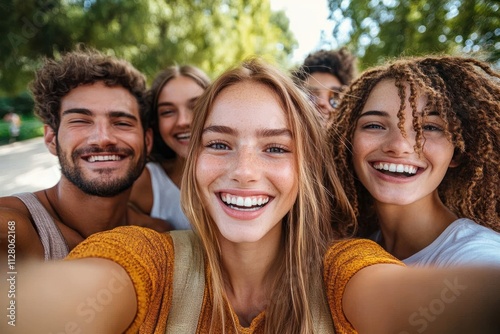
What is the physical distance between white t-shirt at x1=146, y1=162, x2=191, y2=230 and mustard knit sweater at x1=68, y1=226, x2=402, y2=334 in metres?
1.43

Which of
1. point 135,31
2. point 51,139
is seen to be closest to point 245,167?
point 51,139

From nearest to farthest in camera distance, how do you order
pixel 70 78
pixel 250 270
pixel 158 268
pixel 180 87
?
1. pixel 158 268
2. pixel 250 270
3. pixel 70 78
4. pixel 180 87

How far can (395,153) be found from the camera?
75.6 inches

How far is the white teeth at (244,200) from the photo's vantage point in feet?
5.45

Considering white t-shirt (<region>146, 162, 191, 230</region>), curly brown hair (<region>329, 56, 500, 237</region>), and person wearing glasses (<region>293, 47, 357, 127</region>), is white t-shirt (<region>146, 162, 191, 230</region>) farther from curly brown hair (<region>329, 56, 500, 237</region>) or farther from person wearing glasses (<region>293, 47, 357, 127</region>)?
person wearing glasses (<region>293, 47, 357, 127</region>)

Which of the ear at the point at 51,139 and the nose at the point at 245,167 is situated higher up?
the nose at the point at 245,167

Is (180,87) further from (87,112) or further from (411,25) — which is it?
(411,25)

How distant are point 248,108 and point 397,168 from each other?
0.83 meters

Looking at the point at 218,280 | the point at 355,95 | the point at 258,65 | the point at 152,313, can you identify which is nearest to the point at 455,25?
the point at 355,95

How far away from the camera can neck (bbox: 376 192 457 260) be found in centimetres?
203

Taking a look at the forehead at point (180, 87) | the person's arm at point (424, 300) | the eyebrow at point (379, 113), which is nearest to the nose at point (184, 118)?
the forehead at point (180, 87)

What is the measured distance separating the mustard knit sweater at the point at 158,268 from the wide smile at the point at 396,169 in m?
0.45

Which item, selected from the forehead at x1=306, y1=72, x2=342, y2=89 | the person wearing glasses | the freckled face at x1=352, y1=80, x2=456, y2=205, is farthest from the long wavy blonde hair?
the forehead at x1=306, y1=72, x2=342, y2=89

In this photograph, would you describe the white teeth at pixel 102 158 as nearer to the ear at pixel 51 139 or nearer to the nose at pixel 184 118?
the ear at pixel 51 139
